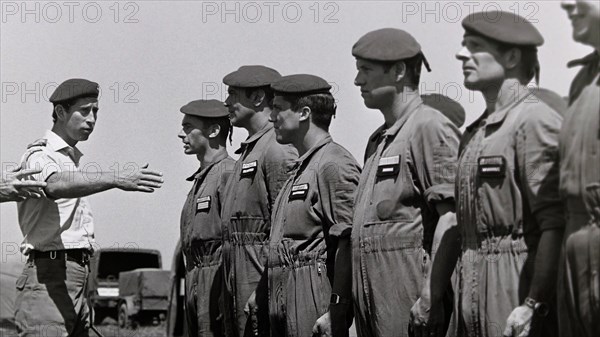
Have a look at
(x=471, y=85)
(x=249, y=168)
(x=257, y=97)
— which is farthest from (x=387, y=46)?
(x=257, y=97)

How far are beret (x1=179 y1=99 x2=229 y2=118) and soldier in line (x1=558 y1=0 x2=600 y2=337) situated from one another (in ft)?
19.1

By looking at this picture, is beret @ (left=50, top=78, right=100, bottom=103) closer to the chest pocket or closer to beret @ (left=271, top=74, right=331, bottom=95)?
the chest pocket

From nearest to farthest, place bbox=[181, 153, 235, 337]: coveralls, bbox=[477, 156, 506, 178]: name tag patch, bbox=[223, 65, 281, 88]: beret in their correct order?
bbox=[477, 156, 506, 178]: name tag patch, bbox=[223, 65, 281, 88]: beret, bbox=[181, 153, 235, 337]: coveralls

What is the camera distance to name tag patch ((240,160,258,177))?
9.48 meters

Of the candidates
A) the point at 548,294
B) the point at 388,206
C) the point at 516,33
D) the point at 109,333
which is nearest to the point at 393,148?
the point at 388,206

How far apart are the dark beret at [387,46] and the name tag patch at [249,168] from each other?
2.38 metres

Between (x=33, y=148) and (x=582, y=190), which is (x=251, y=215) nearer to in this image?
(x=33, y=148)

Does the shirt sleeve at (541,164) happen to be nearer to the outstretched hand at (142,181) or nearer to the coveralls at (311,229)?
the coveralls at (311,229)

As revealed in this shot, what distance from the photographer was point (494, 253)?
19.4 ft

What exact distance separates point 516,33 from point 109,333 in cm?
2146

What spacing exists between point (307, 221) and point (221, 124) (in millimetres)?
3089

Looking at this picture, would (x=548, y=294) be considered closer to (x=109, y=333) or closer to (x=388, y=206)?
(x=388, y=206)

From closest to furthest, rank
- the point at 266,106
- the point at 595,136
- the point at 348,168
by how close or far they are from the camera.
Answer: the point at 595,136 < the point at 348,168 < the point at 266,106

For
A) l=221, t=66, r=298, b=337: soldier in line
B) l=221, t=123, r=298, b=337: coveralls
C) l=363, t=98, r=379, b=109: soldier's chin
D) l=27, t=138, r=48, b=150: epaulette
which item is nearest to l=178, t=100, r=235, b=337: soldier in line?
l=221, t=66, r=298, b=337: soldier in line
